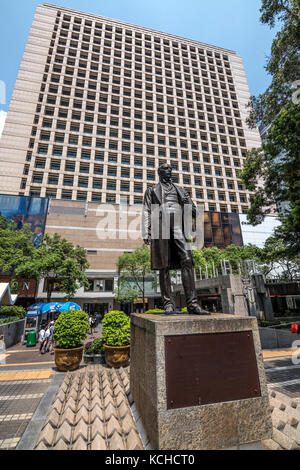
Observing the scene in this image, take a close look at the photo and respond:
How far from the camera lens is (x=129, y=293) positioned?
2673 centimetres

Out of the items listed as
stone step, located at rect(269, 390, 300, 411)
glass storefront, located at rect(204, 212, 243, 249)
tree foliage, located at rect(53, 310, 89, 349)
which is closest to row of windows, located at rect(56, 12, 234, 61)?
glass storefront, located at rect(204, 212, 243, 249)

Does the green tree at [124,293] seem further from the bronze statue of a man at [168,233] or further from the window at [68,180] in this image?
the bronze statue of a man at [168,233]

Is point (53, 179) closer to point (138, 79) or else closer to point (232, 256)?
point (138, 79)

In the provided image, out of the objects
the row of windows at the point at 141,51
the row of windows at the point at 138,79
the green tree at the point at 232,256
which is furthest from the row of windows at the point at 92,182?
the row of windows at the point at 141,51

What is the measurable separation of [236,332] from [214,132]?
180 feet

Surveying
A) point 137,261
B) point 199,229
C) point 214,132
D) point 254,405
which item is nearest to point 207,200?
point 214,132

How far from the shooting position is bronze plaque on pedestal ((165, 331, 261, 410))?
2664 millimetres

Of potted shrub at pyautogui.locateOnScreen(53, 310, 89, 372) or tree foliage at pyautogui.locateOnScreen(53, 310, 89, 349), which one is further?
tree foliage at pyautogui.locateOnScreen(53, 310, 89, 349)

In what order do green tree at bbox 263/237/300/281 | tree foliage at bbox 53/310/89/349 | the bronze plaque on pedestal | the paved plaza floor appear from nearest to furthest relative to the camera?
the bronze plaque on pedestal, the paved plaza floor, tree foliage at bbox 53/310/89/349, green tree at bbox 263/237/300/281

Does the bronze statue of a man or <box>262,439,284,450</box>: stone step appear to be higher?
the bronze statue of a man

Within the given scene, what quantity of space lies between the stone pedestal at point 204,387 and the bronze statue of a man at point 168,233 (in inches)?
38.2

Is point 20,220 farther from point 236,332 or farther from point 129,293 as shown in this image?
point 236,332

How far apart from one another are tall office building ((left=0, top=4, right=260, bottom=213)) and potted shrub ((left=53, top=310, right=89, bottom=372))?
3223cm

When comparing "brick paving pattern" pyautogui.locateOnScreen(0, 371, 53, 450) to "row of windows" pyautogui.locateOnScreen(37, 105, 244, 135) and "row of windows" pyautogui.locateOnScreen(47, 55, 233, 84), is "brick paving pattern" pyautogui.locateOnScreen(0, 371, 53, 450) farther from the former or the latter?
"row of windows" pyautogui.locateOnScreen(47, 55, 233, 84)
